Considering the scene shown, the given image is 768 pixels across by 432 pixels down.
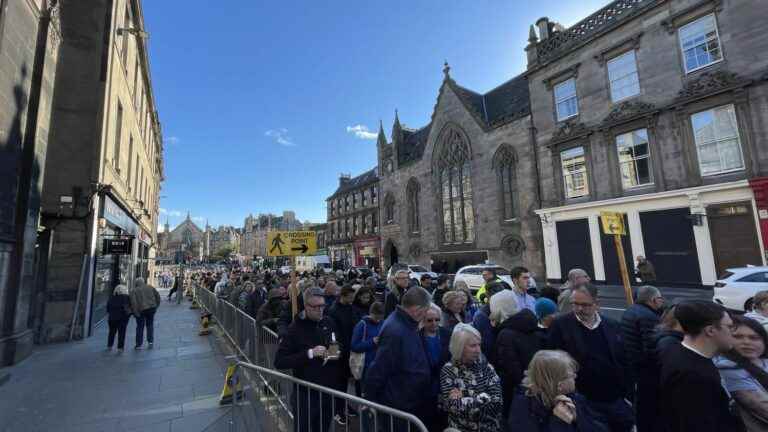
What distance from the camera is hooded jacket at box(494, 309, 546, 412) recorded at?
3.03 m

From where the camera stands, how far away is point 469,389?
2.62 metres

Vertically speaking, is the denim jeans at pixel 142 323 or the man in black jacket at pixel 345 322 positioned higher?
the man in black jacket at pixel 345 322

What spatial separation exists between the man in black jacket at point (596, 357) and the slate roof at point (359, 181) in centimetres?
4067

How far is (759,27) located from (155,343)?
971 inches

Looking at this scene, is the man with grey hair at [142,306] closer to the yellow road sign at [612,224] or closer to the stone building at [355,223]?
the yellow road sign at [612,224]

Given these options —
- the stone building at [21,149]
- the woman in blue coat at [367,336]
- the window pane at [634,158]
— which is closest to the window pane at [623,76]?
the window pane at [634,158]

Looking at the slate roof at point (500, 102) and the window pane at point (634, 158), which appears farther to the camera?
the slate roof at point (500, 102)

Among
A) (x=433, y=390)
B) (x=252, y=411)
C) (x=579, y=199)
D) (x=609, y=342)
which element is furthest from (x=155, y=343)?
(x=579, y=199)

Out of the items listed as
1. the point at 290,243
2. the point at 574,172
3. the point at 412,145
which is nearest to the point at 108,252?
the point at 290,243

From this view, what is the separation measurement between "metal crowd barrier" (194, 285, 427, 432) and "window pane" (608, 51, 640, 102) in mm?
20595

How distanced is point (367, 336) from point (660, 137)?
18866 mm

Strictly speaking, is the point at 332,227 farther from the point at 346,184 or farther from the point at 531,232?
the point at 531,232

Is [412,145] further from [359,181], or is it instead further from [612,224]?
[612,224]

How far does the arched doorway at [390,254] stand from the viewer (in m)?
36.9
